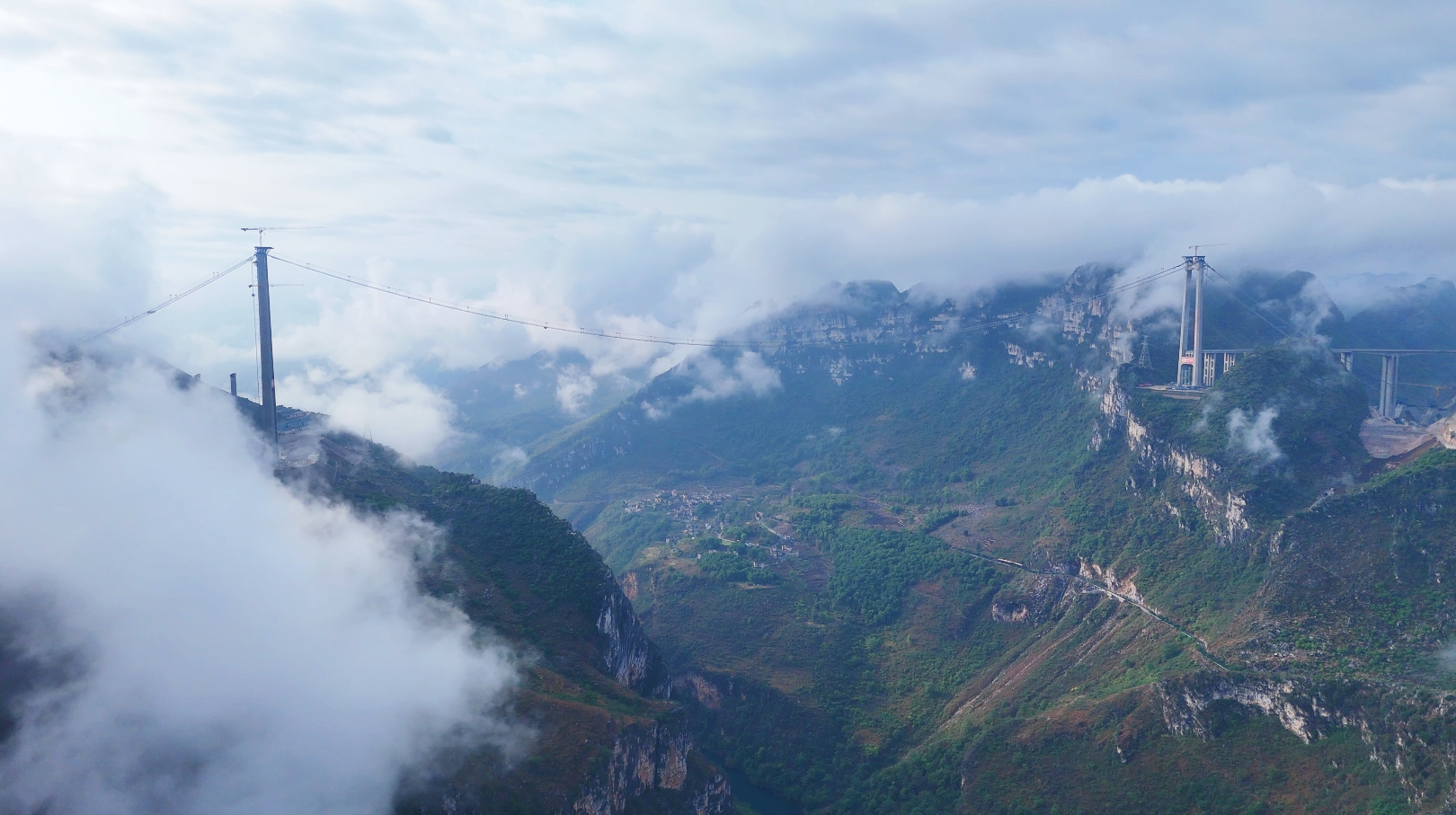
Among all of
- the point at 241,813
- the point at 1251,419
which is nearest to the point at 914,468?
the point at 1251,419

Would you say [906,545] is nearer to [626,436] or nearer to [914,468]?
[914,468]

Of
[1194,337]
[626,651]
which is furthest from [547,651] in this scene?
[1194,337]

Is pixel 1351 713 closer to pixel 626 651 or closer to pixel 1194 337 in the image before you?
pixel 626 651

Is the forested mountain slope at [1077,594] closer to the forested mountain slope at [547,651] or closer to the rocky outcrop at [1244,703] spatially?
the rocky outcrop at [1244,703]

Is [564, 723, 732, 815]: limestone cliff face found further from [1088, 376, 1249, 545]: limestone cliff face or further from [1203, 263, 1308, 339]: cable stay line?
[1203, 263, 1308, 339]: cable stay line

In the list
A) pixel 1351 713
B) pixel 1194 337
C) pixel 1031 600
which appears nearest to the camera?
pixel 1351 713

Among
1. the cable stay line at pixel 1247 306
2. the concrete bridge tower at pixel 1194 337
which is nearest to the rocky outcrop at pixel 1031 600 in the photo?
the concrete bridge tower at pixel 1194 337
